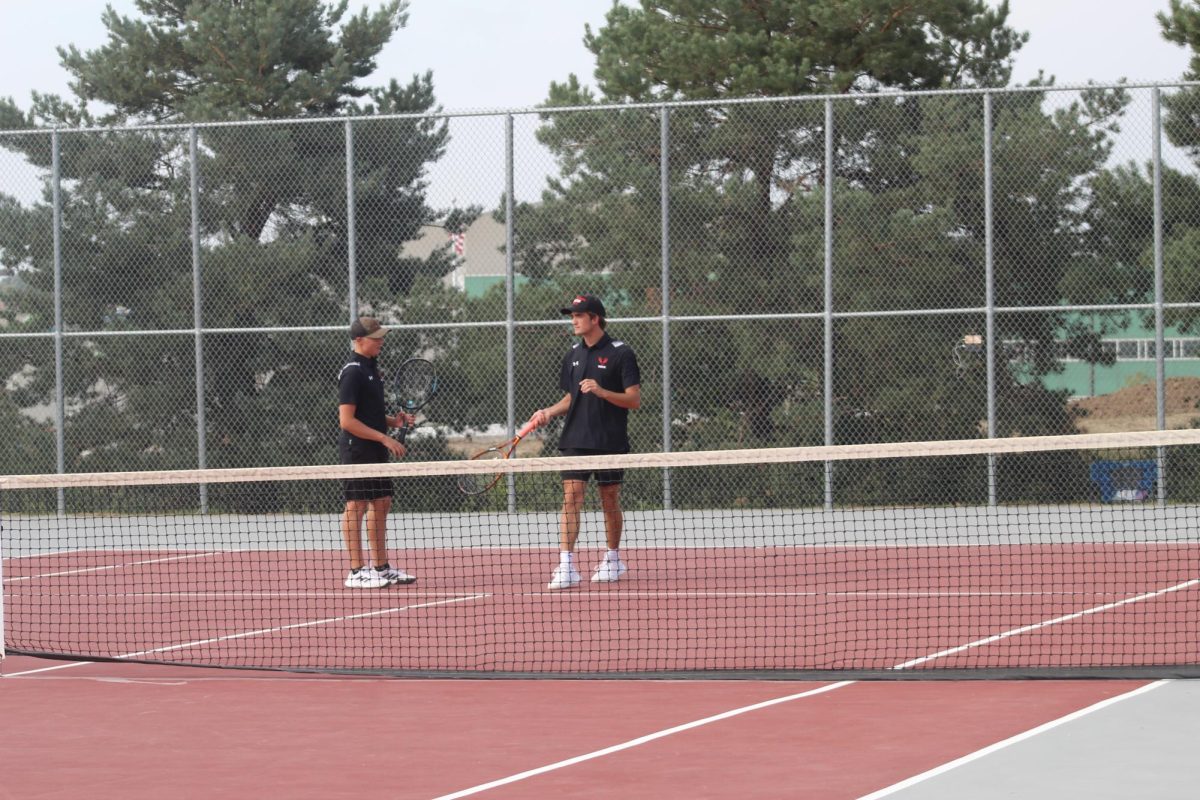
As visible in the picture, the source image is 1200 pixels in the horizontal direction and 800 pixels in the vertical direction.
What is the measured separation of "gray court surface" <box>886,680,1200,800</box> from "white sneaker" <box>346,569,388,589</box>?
17.7 feet

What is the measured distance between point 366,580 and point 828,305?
5820 mm

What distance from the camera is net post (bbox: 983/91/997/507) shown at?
15547 millimetres

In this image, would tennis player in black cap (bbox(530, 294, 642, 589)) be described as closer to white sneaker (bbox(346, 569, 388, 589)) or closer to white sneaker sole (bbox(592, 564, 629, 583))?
white sneaker sole (bbox(592, 564, 629, 583))

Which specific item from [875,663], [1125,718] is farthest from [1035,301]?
[1125,718]

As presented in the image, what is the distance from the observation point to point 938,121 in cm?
1606

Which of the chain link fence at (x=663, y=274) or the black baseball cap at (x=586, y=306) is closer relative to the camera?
the black baseball cap at (x=586, y=306)

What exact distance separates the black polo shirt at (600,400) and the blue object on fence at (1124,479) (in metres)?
6.21

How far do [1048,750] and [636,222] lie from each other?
34.7 feet

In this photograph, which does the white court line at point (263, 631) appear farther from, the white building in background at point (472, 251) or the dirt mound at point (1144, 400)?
the dirt mound at point (1144, 400)

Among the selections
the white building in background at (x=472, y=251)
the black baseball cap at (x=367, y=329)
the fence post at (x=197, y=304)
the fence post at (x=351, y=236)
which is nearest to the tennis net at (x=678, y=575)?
the fence post at (x=197, y=304)

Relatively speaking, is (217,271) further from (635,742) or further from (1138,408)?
(635,742)

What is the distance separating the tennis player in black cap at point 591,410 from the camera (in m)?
11.0

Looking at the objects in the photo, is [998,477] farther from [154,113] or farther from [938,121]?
[154,113]

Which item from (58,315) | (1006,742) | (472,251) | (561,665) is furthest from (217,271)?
(1006,742)
